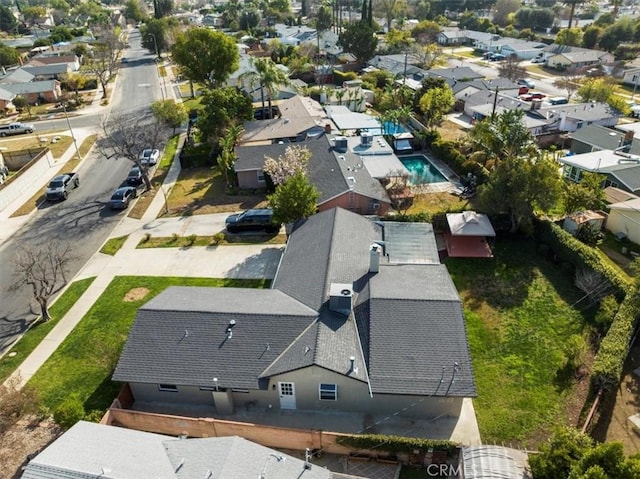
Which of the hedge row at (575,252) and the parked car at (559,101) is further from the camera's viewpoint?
the parked car at (559,101)

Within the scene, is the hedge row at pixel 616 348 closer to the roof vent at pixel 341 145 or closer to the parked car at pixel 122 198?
the roof vent at pixel 341 145

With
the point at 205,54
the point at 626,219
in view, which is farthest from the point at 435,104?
the point at 205,54

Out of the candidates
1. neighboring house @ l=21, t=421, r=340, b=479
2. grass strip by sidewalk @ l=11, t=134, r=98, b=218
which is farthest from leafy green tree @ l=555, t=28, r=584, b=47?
neighboring house @ l=21, t=421, r=340, b=479

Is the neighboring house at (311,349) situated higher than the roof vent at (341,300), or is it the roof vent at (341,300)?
the roof vent at (341,300)

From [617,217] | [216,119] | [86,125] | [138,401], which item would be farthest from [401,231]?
[86,125]

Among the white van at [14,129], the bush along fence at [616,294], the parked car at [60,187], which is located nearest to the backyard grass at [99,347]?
the parked car at [60,187]

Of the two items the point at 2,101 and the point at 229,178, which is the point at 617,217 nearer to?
the point at 229,178
